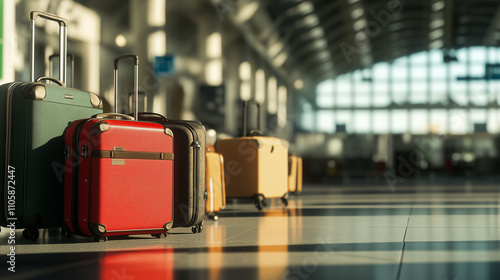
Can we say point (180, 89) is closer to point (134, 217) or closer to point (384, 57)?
point (134, 217)

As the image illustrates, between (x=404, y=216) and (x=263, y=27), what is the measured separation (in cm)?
1865

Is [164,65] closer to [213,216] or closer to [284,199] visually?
[284,199]

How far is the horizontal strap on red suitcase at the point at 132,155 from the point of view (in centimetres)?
396

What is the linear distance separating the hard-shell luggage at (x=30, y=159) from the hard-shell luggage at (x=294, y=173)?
18.9 ft

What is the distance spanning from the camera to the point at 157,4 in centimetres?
1309

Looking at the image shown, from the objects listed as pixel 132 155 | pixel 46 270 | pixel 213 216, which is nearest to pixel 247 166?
pixel 213 216

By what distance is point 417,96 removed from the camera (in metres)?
47.8

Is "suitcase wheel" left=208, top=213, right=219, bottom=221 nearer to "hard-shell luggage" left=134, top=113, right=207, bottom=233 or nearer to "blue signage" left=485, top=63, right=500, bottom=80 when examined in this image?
"hard-shell luggage" left=134, top=113, right=207, bottom=233

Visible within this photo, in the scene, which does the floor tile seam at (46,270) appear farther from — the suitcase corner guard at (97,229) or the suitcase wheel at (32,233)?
the suitcase wheel at (32,233)

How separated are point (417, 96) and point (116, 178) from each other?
45.7m

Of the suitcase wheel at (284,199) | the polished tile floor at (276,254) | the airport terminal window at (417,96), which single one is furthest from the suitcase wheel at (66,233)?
the airport terminal window at (417,96)

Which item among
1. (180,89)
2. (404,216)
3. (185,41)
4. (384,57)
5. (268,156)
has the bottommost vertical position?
(404,216)

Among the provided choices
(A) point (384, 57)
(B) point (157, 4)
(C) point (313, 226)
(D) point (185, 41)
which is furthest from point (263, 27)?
(A) point (384, 57)

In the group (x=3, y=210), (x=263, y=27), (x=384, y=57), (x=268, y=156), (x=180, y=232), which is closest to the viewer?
(x=3, y=210)
